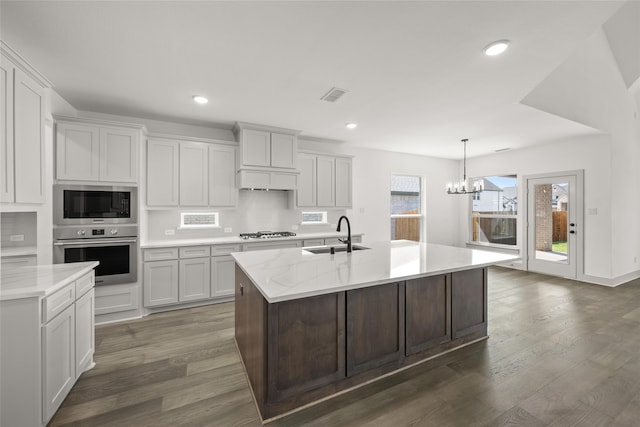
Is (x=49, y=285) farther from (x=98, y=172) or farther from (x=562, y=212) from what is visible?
(x=562, y=212)

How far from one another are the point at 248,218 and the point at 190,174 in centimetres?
114

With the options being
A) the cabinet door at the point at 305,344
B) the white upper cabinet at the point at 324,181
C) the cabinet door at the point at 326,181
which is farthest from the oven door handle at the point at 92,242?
the cabinet door at the point at 326,181

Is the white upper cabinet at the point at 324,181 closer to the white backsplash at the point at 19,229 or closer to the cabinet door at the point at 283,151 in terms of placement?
the cabinet door at the point at 283,151

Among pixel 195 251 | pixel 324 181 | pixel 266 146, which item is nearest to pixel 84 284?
pixel 195 251

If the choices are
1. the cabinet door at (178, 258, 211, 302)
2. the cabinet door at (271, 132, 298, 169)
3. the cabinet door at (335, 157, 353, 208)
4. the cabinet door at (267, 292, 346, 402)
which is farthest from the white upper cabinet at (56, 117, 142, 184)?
the cabinet door at (335, 157, 353, 208)

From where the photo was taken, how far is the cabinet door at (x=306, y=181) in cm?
459

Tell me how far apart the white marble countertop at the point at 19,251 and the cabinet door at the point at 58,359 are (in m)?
0.92

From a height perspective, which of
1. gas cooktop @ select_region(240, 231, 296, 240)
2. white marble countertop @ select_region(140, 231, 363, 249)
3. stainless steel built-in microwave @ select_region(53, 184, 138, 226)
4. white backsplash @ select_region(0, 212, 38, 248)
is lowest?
white marble countertop @ select_region(140, 231, 363, 249)

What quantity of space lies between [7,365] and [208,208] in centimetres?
264

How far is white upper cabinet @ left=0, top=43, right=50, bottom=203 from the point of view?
188 centimetres

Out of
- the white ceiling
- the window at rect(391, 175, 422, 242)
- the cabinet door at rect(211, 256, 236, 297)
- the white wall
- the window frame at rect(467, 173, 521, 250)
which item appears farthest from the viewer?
the window at rect(391, 175, 422, 242)

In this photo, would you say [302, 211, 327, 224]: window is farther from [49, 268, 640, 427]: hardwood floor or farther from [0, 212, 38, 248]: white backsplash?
[0, 212, 38, 248]: white backsplash

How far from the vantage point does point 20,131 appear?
2020 mm

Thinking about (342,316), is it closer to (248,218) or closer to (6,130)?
(6,130)
